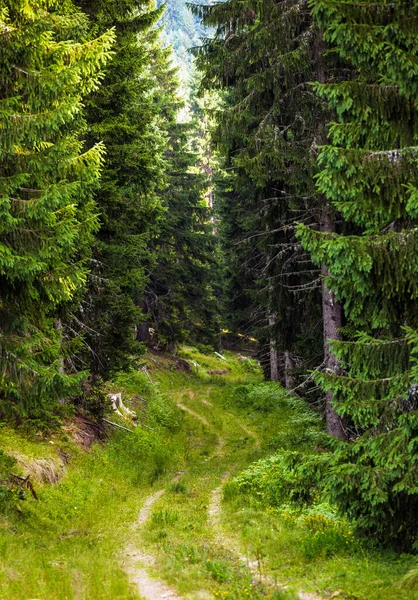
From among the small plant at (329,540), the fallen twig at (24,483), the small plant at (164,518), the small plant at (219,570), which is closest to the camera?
the small plant at (219,570)

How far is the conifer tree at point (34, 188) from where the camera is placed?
873 centimetres

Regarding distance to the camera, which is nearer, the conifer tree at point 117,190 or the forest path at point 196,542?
the forest path at point 196,542

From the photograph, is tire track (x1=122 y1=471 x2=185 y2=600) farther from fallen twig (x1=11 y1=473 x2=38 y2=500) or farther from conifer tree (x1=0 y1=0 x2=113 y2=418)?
conifer tree (x1=0 y1=0 x2=113 y2=418)

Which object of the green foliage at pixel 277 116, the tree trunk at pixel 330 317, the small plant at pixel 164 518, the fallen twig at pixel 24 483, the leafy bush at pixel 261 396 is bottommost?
the leafy bush at pixel 261 396

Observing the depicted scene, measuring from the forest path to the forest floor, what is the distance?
1.0 inches

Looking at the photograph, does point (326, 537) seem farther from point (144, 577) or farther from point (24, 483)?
point (24, 483)

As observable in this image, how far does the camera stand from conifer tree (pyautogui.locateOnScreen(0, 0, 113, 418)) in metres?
8.73

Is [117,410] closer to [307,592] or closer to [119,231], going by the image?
[119,231]

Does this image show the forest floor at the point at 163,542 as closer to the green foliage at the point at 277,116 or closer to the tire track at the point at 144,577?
the tire track at the point at 144,577

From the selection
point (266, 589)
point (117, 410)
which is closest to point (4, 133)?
point (266, 589)

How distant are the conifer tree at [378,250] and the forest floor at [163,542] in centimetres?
118

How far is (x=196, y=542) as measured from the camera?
377 inches

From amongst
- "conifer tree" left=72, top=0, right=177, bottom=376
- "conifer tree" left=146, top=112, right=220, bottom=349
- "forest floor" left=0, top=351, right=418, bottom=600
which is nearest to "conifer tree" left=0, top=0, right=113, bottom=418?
"forest floor" left=0, top=351, right=418, bottom=600

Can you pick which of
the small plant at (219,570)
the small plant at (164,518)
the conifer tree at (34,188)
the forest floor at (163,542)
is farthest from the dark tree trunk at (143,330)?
the small plant at (219,570)
